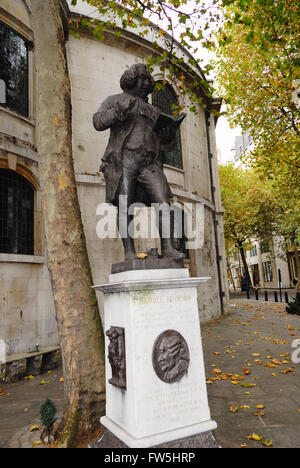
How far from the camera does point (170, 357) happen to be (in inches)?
120

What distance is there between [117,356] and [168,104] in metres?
11.8

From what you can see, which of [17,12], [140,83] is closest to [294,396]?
[140,83]

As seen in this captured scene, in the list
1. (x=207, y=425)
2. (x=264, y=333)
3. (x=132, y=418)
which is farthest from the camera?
(x=264, y=333)

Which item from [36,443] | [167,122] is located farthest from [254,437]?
[167,122]

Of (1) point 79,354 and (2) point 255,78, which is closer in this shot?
(1) point 79,354

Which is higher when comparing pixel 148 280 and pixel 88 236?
pixel 88 236

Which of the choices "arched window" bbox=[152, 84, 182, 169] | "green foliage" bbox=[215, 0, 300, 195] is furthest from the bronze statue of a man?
"green foliage" bbox=[215, 0, 300, 195]

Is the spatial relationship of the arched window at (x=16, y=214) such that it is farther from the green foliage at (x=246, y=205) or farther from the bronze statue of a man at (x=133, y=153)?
the green foliage at (x=246, y=205)

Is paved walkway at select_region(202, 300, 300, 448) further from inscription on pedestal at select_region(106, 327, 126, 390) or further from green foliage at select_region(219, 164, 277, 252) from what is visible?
green foliage at select_region(219, 164, 277, 252)

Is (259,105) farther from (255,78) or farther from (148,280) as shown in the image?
(148,280)

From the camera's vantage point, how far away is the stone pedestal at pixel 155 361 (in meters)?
2.93

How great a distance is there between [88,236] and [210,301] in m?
6.23

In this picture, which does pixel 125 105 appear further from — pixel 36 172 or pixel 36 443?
pixel 36 172

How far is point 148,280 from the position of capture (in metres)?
3.07
